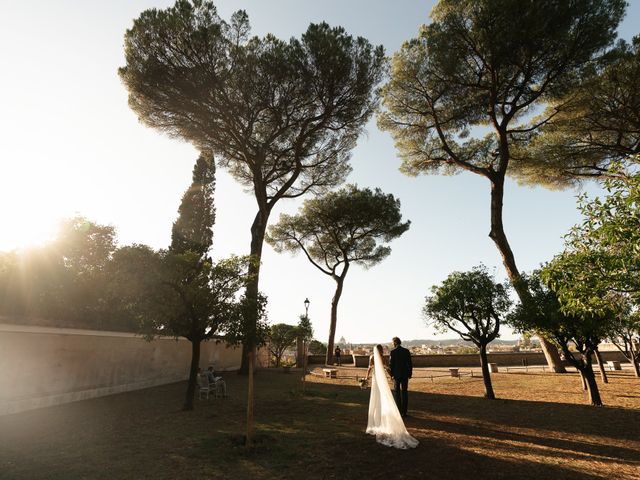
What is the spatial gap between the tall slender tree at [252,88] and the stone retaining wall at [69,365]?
17.2 ft

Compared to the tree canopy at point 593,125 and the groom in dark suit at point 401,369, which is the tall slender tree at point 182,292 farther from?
the tree canopy at point 593,125

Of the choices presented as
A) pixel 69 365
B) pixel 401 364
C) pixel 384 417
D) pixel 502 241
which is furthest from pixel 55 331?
pixel 502 241

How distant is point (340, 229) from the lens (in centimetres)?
3216

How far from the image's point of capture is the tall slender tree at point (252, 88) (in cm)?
1925

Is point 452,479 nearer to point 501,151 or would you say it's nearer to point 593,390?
point 593,390

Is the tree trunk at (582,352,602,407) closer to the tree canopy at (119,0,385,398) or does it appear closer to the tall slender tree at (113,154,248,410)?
the tall slender tree at (113,154,248,410)

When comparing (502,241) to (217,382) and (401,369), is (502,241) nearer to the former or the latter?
(401,369)

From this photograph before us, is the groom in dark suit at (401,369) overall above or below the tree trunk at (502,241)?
below

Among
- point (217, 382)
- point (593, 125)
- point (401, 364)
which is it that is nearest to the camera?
point (401, 364)

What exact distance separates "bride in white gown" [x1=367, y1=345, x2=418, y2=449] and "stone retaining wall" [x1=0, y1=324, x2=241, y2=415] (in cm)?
919

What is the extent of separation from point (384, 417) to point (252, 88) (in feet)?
63.3

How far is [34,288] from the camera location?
47.9 feet

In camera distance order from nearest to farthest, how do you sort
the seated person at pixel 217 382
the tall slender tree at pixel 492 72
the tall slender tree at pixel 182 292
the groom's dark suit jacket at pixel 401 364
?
the groom's dark suit jacket at pixel 401 364, the tall slender tree at pixel 182 292, the seated person at pixel 217 382, the tall slender tree at pixel 492 72

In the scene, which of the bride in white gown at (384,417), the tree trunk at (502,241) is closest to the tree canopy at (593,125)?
the tree trunk at (502,241)
